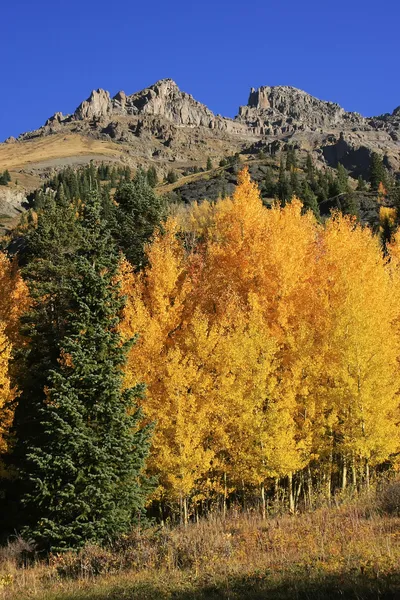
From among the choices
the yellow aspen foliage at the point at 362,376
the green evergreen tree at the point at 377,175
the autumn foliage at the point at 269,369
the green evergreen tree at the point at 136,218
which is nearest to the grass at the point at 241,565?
the yellow aspen foliage at the point at 362,376

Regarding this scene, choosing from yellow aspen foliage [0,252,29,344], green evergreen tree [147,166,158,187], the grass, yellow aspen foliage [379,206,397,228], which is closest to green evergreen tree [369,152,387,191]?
yellow aspen foliage [379,206,397,228]

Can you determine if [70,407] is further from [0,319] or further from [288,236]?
[0,319]

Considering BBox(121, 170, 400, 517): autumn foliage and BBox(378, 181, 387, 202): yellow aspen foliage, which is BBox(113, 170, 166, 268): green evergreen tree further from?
BBox(378, 181, 387, 202): yellow aspen foliage

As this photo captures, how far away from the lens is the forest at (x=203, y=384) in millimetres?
18812

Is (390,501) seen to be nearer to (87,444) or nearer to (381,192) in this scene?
(87,444)

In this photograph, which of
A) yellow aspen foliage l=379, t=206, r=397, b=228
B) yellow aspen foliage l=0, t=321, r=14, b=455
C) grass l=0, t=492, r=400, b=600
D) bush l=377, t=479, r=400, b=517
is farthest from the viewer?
yellow aspen foliage l=379, t=206, r=397, b=228

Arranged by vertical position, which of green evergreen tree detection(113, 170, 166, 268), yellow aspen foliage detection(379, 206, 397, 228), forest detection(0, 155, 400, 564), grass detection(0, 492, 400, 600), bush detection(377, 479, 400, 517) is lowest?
grass detection(0, 492, 400, 600)

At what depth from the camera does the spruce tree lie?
18.0m

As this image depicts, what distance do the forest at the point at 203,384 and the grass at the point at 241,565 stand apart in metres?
3.17

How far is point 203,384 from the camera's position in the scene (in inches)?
874

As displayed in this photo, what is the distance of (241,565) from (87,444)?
8181 mm

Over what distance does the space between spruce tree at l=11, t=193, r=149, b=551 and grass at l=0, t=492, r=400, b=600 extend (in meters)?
1.68

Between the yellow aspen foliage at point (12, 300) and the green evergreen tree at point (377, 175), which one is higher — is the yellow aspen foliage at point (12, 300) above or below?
below

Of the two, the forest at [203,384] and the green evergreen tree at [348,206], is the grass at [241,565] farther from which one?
the green evergreen tree at [348,206]
